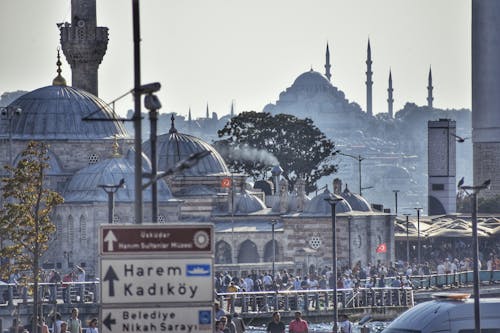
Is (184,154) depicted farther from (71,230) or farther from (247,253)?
(71,230)

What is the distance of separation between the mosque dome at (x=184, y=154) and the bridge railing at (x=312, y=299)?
1651 inches

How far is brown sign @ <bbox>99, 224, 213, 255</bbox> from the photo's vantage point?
23484 millimetres

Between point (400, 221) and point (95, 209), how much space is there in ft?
65.9

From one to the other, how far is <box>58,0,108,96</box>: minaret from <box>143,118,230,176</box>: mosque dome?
5.44m

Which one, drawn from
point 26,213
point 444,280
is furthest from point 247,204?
point 26,213

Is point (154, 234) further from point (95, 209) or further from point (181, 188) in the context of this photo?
point (181, 188)

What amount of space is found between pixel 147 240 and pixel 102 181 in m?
67.8

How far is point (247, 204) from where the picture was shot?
102 metres

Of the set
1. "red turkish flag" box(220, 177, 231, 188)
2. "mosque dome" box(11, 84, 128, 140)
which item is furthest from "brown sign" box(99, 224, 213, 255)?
"red turkish flag" box(220, 177, 231, 188)

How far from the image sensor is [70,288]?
2403 inches

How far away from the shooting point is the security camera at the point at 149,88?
2689 centimetres

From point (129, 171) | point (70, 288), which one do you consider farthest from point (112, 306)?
point (129, 171)

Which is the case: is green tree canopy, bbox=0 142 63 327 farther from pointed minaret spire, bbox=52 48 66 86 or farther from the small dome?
the small dome

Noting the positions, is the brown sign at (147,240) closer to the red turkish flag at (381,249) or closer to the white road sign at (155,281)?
the white road sign at (155,281)
